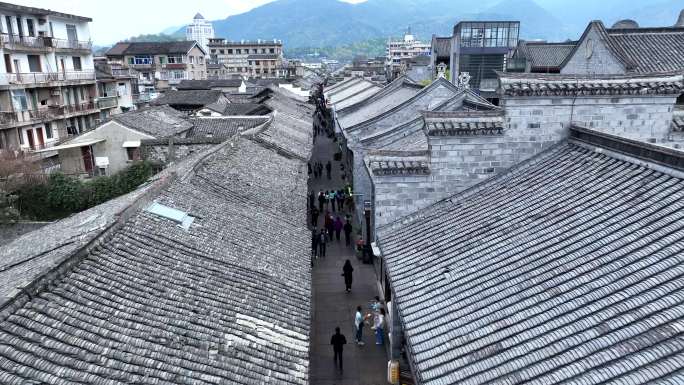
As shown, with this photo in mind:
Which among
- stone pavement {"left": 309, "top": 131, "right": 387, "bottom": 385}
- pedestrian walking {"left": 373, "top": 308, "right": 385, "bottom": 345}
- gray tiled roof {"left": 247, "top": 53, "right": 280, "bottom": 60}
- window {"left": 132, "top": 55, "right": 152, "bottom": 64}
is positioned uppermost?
gray tiled roof {"left": 247, "top": 53, "right": 280, "bottom": 60}

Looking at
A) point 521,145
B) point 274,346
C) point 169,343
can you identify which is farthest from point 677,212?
point 169,343

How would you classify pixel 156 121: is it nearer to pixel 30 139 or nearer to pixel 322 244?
Answer: pixel 30 139

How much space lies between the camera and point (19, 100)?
38.7m

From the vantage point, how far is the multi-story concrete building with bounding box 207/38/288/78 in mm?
136750

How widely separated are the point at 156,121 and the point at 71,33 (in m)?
20.2

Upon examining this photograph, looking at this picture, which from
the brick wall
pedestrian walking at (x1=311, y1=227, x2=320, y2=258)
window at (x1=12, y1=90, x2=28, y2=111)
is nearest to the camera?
the brick wall

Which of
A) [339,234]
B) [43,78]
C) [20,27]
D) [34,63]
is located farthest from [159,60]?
[339,234]

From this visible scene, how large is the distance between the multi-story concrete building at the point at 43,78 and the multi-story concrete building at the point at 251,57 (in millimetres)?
87497

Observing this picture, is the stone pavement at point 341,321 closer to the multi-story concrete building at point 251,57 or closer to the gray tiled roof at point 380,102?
the gray tiled roof at point 380,102

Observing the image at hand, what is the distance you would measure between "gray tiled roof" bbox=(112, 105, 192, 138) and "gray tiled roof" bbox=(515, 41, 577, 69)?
37.0m

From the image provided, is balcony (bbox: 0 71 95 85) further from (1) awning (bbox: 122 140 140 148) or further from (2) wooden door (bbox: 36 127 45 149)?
(1) awning (bbox: 122 140 140 148)

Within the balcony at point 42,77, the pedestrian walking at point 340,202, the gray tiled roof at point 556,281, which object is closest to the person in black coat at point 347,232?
the pedestrian walking at point 340,202

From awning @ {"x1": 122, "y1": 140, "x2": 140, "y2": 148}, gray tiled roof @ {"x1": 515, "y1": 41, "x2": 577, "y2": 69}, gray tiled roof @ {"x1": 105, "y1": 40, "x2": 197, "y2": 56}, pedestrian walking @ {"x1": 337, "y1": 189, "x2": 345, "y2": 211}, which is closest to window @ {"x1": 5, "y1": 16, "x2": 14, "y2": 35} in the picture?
awning @ {"x1": 122, "y1": 140, "x2": 140, "y2": 148}

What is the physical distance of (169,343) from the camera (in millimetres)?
8594
